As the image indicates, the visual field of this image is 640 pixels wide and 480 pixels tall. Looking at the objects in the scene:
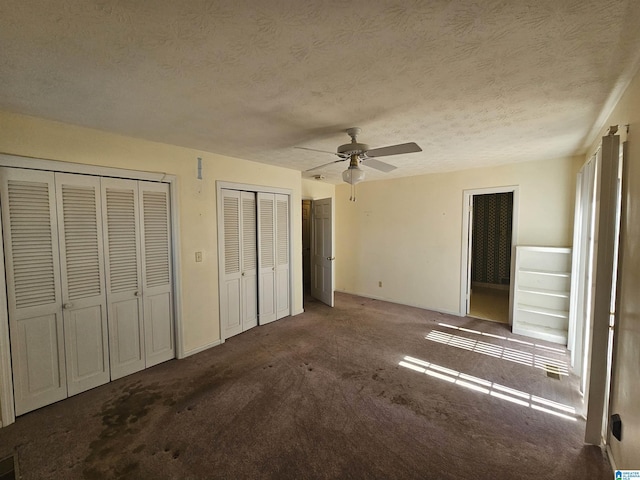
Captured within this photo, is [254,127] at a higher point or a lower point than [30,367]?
higher

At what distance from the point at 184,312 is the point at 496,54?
3.60 meters

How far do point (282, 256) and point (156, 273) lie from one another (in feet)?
6.09

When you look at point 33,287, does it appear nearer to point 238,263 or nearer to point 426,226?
point 238,263

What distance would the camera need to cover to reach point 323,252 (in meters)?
5.16

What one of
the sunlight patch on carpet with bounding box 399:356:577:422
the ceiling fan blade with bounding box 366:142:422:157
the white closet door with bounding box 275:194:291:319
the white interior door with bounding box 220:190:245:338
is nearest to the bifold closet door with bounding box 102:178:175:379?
the white interior door with bounding box 220:190:245:338

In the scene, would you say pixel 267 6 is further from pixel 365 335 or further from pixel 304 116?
pixel 365 335

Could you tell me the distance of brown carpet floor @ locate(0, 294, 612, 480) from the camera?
1751mm

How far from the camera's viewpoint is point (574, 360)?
2.90m

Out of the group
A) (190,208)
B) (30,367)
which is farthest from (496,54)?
(30,367)

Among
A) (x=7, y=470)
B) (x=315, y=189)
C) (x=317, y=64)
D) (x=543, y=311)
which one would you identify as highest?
(x=317, y=64)

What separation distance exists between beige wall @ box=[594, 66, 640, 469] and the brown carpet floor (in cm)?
41

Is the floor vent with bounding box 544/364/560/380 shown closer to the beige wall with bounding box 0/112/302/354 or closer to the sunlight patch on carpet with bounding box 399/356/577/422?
the sunlight patch on carpet with bounding box 399/356/577/422

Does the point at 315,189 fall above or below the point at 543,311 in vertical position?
above

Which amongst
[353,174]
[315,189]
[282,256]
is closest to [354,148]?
[353,174]
